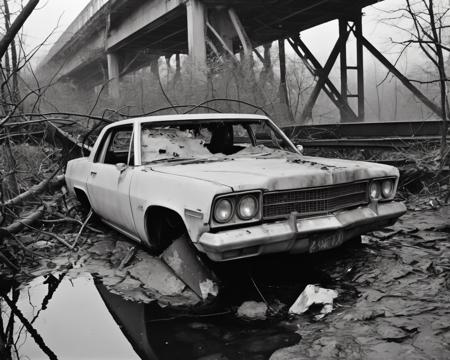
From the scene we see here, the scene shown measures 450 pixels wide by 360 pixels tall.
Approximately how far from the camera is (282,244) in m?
3.08

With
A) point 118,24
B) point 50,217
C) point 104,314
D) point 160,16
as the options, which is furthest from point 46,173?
point 118,24

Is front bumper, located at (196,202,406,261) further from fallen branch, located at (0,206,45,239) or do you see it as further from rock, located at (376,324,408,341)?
fallen branch, located at (0,206,45,239)

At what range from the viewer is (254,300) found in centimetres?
321

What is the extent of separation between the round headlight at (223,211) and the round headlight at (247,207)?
0.07m

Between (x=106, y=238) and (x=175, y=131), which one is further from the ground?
(x=175, y=131)

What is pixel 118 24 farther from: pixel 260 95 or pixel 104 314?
pixel 104 314

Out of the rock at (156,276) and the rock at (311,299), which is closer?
the rock at (311,299)

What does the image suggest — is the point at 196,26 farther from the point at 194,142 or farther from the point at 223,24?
the point at 194,142

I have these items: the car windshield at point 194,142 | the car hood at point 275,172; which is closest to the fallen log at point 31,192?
the car windshield at point 194,142

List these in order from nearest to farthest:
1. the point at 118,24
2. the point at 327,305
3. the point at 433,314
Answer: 1. the point at 433,314
2. the point at 327,305
3. the point at 118,24

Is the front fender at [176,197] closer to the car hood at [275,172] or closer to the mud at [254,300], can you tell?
the car hood at [275,172]

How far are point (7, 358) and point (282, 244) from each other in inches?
72.3

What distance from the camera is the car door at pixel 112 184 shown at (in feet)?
13.1

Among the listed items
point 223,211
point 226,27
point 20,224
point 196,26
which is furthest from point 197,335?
point 226,27
